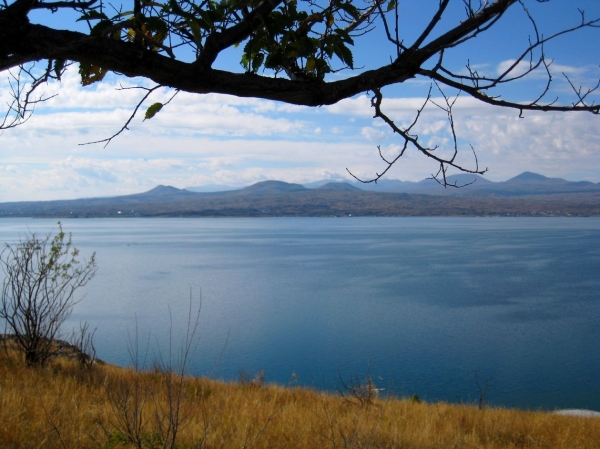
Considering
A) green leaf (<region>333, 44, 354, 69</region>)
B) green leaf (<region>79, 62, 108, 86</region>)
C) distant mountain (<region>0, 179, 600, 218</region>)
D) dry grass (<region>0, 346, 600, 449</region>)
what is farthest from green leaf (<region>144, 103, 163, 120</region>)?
distant mountain (<region>0, 179, 600, 218</region>)

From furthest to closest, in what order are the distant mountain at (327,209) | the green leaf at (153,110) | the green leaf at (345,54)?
the distant mountain at (327,209)
the green leaf at (345,54)
the green leaf at (153,110)

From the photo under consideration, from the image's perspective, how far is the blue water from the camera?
13.0 m

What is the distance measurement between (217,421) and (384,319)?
14.8 m

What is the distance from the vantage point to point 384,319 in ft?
60.3

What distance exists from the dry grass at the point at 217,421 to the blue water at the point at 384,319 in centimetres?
62

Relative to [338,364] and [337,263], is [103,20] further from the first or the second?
[337,263]

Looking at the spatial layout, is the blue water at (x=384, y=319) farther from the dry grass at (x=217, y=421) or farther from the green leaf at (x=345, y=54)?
the green leaf at (x=345, y=54)

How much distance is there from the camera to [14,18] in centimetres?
161

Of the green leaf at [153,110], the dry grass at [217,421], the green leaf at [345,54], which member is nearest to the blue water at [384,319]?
the dry grass at [217,421]

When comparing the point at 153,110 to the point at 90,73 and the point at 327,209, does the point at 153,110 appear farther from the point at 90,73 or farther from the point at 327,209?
the point at 327,209

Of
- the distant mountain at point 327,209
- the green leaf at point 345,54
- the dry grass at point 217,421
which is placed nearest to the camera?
the green leaf at point 345,54

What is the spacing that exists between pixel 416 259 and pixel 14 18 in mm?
35347

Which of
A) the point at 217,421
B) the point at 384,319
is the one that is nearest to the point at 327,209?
the point at 384,319

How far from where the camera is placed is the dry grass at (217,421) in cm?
317
